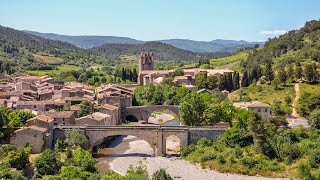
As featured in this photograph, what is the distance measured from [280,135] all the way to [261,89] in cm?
2868

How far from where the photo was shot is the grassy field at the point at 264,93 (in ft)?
218

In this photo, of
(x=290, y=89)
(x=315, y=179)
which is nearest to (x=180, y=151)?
(x=315, y=179)

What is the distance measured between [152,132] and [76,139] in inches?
303

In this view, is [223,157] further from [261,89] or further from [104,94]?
[261,89]

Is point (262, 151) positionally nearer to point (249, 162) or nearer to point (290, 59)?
point (249, 162)

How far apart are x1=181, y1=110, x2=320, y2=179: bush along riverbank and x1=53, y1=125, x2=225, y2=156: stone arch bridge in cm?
95

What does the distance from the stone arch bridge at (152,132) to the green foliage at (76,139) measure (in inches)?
34.2

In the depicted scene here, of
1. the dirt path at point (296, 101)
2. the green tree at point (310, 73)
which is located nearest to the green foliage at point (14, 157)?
the dirt path at point (296, 101)

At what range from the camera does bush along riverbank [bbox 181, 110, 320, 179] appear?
3903cm

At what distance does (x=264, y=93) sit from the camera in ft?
230

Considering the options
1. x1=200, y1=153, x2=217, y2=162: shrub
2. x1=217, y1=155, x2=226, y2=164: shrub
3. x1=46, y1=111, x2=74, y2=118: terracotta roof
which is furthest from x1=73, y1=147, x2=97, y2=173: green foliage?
x1=217, y1=155, x2=226, y2=164: shrub

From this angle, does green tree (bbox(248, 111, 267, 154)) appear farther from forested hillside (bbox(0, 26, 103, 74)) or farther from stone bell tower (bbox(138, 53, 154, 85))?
forested hillside (bbox(0, 26, 103, 74))

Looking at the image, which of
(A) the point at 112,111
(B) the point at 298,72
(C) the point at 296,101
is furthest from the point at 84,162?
(B) the point at 298,72

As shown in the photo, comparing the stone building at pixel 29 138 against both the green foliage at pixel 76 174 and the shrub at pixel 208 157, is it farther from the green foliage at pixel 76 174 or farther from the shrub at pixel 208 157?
the shrub at pixel 208 157
